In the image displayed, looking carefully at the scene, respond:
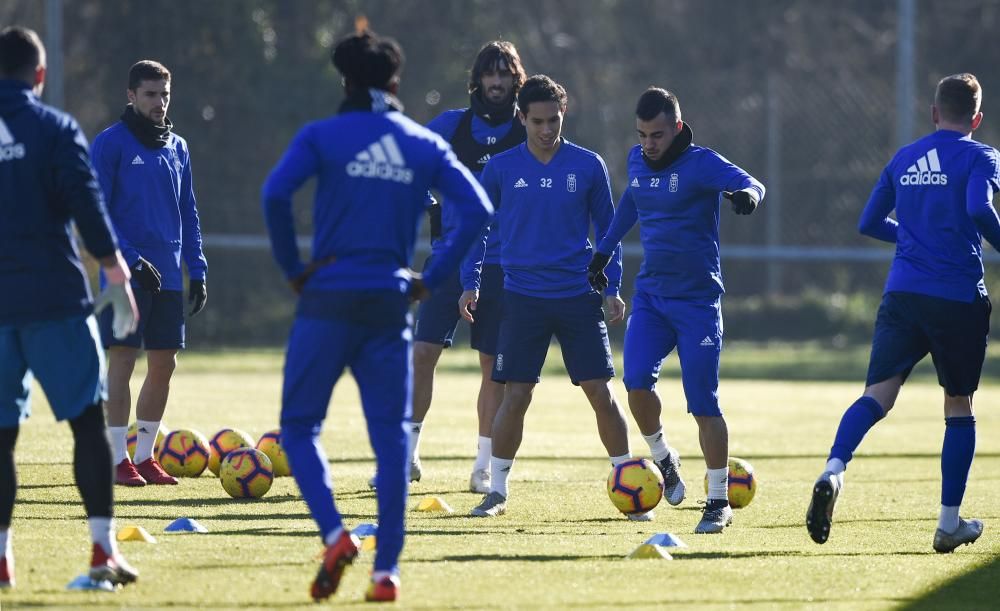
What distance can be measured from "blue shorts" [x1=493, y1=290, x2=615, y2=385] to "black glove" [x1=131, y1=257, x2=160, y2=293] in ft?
6.75

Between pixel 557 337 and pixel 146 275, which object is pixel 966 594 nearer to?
pixel 557 337

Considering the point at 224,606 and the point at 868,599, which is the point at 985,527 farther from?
the point at 224,606

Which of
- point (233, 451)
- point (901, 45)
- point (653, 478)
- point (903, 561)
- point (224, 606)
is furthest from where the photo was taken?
point (901, 45)

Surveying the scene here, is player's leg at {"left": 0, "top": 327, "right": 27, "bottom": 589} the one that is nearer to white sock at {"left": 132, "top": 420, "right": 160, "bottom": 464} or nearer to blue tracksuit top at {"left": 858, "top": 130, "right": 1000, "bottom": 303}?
white sock at {"left": 132, "top": 420, "right": 160, "bottom": 464}

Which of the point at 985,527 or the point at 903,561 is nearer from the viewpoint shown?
the point at 903,561

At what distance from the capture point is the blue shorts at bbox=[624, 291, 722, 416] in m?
8.88

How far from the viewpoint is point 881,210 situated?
834 centimetres

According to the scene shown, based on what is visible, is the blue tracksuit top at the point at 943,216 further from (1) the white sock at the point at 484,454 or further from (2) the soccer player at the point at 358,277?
(1) the white sock at the point at 484,454

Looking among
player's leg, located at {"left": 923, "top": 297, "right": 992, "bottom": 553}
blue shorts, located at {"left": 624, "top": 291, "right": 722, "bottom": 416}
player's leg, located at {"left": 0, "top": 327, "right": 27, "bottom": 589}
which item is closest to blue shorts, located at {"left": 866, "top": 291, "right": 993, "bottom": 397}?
player's leg, located at {"left": 923, "top": 297, "right": 992, "bottom": 553}

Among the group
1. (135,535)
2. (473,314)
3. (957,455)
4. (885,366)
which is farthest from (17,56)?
(957,455)

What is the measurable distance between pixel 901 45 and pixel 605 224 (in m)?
17.2

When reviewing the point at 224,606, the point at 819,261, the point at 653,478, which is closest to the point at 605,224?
the point at 653,478

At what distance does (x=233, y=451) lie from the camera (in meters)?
9.84

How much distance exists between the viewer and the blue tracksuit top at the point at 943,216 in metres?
8.01
